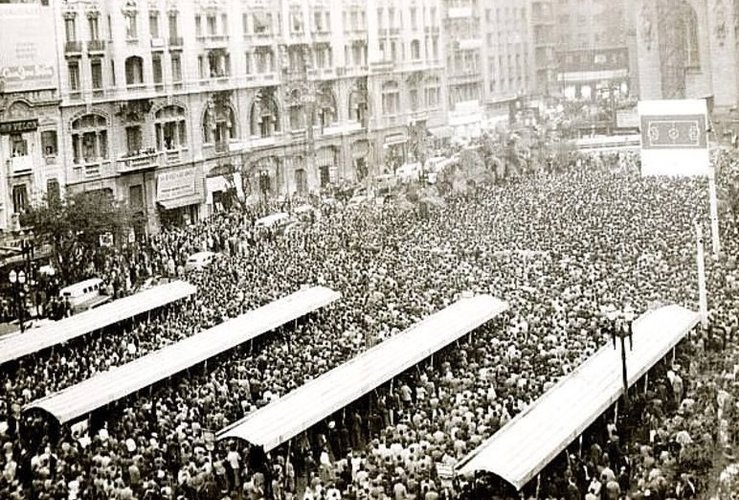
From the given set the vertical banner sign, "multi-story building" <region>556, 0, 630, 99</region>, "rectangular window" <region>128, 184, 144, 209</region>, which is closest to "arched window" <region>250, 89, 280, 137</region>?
"rectangular window" <region>128, 184, 144, 209</region>

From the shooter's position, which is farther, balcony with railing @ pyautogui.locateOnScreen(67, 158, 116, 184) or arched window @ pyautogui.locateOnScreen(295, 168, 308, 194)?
arched window @ pyautogui.locateOnScreen(295, 168, 308, 194)

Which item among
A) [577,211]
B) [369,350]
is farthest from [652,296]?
[369,350]

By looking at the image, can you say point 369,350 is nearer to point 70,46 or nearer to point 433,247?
point 433,247

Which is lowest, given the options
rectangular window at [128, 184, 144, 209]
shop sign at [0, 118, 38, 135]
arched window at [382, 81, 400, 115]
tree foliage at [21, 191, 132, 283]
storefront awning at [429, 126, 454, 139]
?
tree foliage at [21, 191, 132, 283]

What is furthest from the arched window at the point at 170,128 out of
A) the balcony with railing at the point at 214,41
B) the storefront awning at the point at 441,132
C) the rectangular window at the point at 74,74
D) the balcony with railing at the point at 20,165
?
the storefront awning at the point at 441,132

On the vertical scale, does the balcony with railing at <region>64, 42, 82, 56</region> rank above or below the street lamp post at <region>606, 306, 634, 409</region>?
above

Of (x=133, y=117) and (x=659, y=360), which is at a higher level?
(x=133, y=117)

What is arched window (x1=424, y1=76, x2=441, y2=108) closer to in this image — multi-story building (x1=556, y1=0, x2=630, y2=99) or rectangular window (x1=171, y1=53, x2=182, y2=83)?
multi-story building (x1=556, y1=0, x2=630, y2=99)

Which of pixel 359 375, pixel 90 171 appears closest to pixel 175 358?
pixel 359 375
